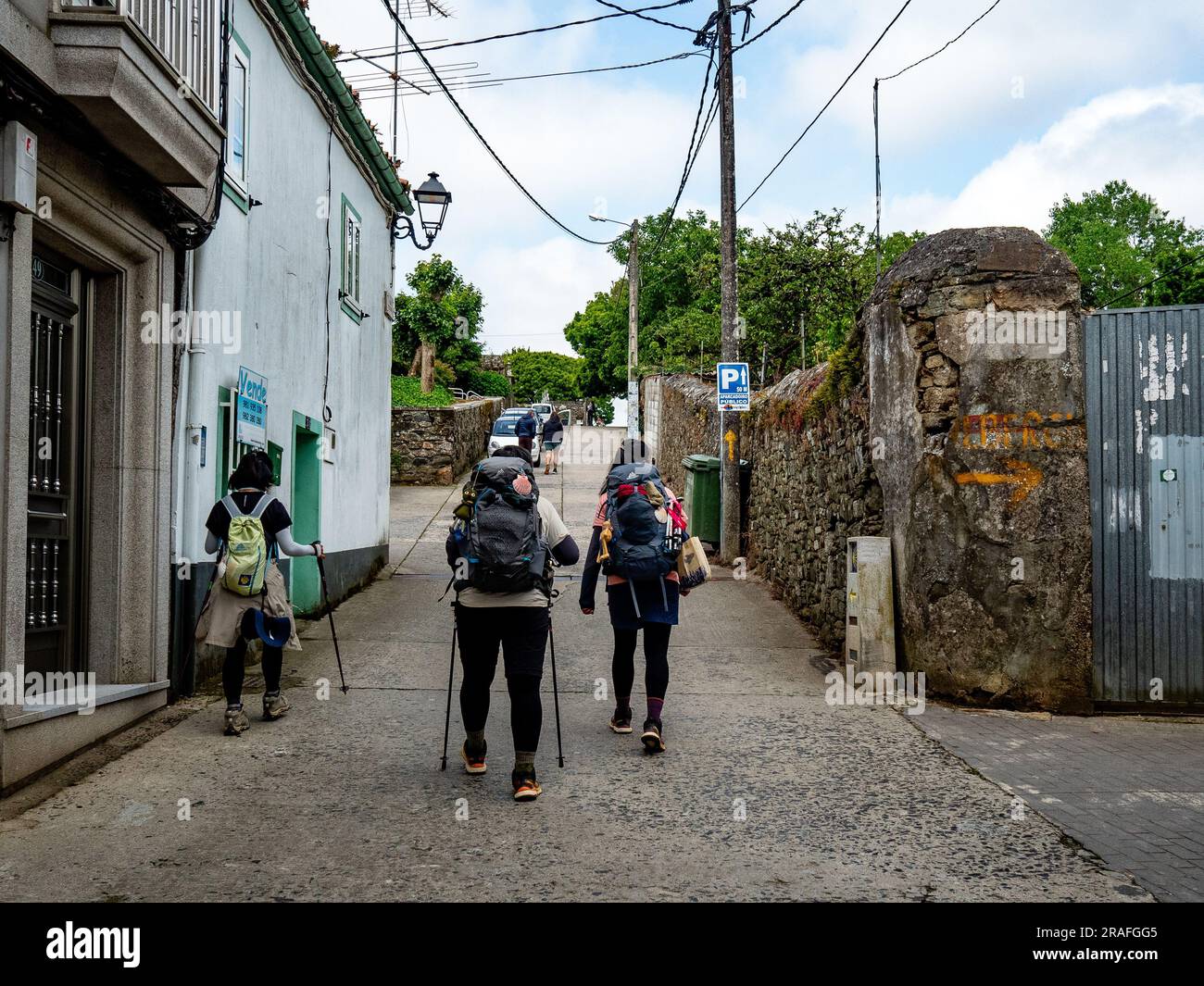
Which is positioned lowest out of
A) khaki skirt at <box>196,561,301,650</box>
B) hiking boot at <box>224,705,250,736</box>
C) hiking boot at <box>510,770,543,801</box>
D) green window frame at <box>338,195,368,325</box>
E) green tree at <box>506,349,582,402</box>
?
hiking boot at <box>510,770,543,801</box>

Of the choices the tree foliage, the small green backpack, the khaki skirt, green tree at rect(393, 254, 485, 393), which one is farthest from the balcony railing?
green tree at rect(393, 254, 485, 393)

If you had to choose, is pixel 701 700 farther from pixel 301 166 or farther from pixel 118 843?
pixel 301 166

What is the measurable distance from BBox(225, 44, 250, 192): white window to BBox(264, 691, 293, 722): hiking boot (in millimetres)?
3785

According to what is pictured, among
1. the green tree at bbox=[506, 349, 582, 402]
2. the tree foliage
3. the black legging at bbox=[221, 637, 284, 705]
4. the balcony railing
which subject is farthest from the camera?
the green tree at bbox=[506, 349, 582, 402]

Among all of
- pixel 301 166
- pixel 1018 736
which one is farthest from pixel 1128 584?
pixel 301 166

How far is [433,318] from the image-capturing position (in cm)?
3897

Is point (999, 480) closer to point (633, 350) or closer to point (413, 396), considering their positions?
point (413, 396)

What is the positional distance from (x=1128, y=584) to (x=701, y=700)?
2.98 meters

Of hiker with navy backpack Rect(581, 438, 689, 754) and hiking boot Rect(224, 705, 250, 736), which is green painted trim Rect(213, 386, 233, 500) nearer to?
hiking boot Rect(224, 705, 250, 736)

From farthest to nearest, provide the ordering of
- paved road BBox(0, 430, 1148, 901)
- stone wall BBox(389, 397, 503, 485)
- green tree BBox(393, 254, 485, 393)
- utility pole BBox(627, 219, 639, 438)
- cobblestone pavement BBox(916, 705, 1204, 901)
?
green tree BBox(393, 254, 485, 393) < utility pole BBox(627, 219, 639, 438) < stone wall BBox(389, 397, 503, 485) < cobblestone pavement BBox(916, 705, 1204, 901) < paved road BBox(0, 430, 1148, 901)

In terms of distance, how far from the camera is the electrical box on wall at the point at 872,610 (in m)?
7.91

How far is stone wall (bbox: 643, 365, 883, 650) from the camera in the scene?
9102 mm

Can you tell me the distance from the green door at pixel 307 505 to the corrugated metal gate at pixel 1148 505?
22.9 ft

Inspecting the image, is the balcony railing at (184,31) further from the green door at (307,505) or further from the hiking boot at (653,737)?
the hiking boot at (653,737)
